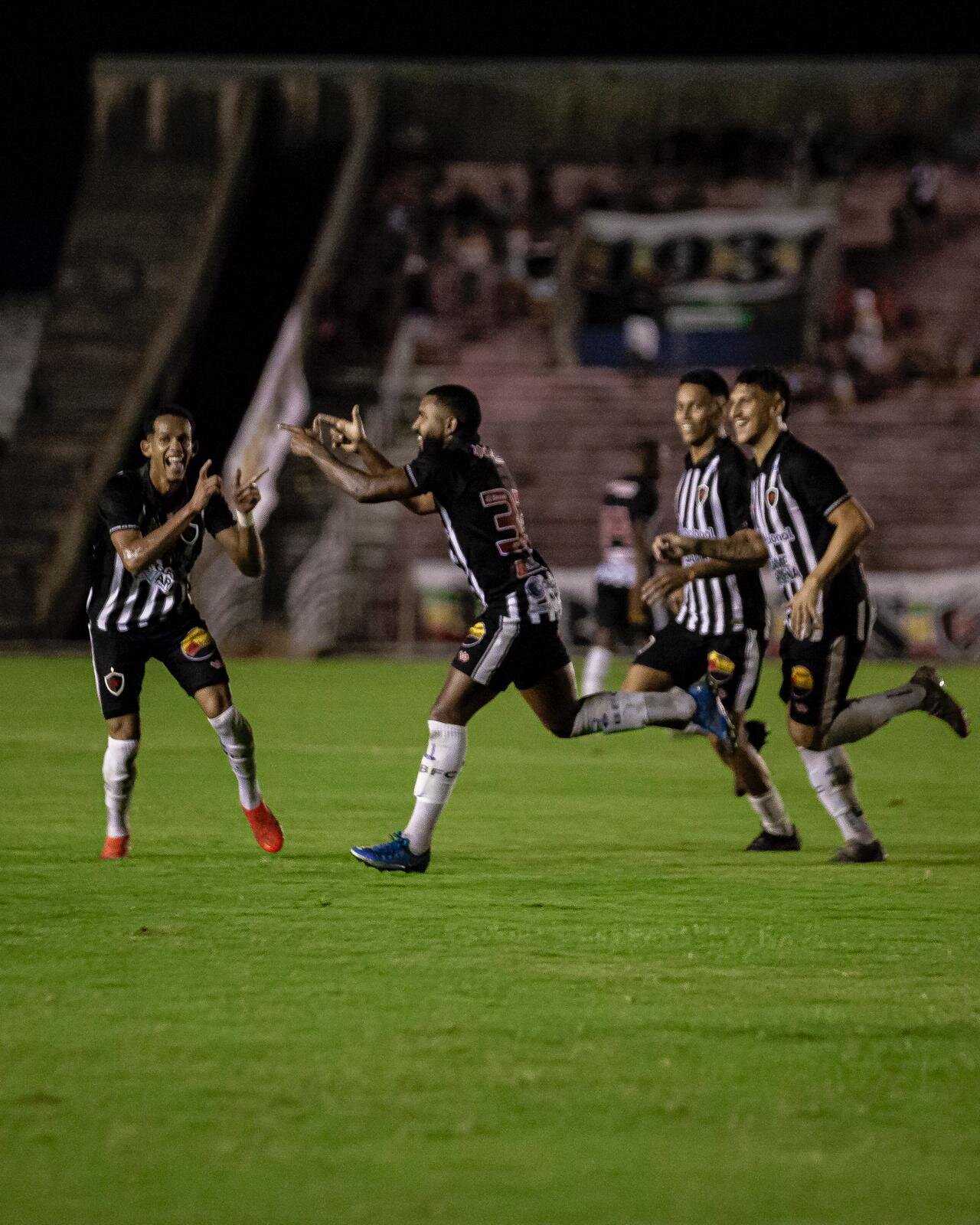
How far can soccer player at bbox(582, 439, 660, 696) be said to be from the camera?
1474 centimetres

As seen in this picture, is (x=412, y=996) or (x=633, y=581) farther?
(x=633, y=581)

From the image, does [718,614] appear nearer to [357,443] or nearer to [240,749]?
[357,443]

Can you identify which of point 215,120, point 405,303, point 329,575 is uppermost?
point 215,120

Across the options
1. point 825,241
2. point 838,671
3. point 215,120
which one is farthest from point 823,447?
point 838,671

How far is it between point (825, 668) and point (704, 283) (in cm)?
2659

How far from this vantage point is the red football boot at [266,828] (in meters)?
8.53

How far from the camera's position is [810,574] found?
8008 mm

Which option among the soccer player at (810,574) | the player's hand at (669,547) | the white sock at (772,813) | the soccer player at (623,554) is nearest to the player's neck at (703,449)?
the soccer player at (810,574)

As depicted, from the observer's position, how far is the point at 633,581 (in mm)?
15406

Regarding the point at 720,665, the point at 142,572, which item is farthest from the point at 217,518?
the point at 720,665

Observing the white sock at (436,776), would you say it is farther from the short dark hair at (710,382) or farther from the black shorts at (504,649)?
the short dark hair at (710,382)

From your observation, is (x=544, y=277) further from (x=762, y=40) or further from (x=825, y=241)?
(x=762, y=40)

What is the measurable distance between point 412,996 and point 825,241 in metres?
30.3

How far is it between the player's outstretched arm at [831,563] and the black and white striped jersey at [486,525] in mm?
1031
